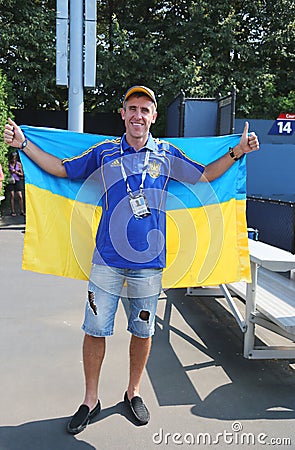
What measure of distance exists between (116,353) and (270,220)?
544 centimetres

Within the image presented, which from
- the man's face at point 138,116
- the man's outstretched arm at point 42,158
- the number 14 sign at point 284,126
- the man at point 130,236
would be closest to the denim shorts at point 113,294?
the man at point 130,236

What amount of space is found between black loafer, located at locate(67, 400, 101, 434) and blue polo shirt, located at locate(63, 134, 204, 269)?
0.94 metres

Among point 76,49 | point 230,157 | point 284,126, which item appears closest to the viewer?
point 230,157

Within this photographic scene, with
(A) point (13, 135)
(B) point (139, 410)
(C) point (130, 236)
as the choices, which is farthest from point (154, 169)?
(B) point (139, 410)

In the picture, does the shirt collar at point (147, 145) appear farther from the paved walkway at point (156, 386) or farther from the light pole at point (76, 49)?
the light pole at point (76, 49)

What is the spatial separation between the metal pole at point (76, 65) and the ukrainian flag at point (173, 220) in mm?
4517

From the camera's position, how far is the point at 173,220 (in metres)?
3.85

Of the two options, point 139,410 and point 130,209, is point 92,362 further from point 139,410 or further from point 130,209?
point 130,209

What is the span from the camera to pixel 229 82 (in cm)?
1581

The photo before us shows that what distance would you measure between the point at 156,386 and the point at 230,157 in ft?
5.72

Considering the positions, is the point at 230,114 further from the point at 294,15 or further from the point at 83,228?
the point at 294,15

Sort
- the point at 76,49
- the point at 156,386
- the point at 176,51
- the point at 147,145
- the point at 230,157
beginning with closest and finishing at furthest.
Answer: the point at 147,145 → the point at 230,157 → the point at 156,386 → the point at 76,49 → the point at 176,51

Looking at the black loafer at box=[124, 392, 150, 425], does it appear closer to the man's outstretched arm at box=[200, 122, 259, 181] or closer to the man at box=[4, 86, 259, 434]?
the man at box=[4, 86, 259, 434]

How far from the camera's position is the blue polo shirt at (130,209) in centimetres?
298
